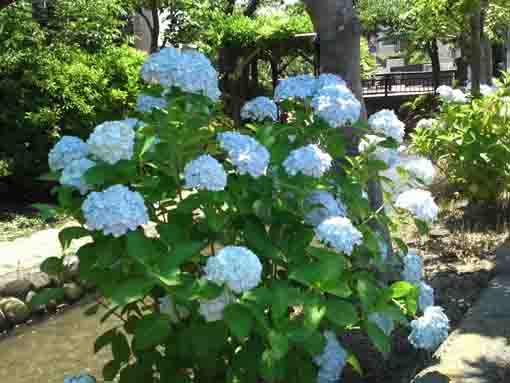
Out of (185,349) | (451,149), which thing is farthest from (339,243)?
(451,149)

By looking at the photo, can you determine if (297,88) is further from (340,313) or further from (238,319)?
(238,319)

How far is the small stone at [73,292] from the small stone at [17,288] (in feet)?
1.15

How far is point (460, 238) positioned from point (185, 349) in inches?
168

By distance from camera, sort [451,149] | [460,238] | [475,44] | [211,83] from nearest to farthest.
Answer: [211,83], [460,238], [451,149], [475,44]

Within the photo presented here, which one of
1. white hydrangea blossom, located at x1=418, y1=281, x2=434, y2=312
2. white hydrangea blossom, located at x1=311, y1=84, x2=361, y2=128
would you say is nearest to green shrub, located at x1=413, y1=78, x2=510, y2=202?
white hydrangea blossom, located at x1=418, y1=281, x2=434, y2=312

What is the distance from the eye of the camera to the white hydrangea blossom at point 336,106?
2.71 m

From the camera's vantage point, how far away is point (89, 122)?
9445mm

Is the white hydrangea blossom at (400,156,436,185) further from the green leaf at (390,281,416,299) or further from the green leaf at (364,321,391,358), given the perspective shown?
the green leaf at (364,321,391,358)

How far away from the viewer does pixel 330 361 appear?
281 cm

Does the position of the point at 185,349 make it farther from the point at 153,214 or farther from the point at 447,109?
the point at 447,109

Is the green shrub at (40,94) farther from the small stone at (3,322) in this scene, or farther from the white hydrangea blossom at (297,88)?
the white hydrangea blossom at (297,88)

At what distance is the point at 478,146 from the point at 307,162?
451 centimetres

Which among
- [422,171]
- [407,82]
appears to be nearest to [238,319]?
[422,171]

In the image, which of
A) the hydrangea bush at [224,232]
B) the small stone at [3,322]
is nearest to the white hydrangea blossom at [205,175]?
the hydrangea bush at [224,232]
